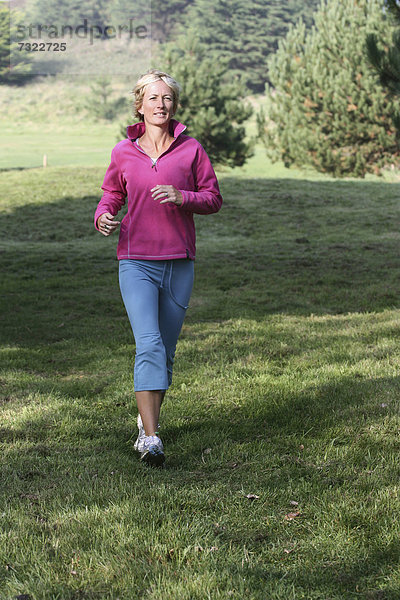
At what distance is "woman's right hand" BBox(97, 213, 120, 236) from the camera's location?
13.2ft

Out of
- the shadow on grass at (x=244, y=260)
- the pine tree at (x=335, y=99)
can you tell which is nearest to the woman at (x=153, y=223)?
the shadow on grass at (x=244, y=260)

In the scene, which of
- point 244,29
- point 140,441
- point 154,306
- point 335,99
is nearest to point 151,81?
point 154,306

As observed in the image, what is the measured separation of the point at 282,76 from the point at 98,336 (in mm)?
33050

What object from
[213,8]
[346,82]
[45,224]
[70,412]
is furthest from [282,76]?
[213,8]

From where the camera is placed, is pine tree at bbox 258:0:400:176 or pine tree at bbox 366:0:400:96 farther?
pine tree at bbox 258:0:400:176

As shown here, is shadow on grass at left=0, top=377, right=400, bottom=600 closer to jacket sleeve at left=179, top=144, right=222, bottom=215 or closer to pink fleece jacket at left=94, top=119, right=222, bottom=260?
pink fleece jacket at left=94, top=119, right=222, bottom=260

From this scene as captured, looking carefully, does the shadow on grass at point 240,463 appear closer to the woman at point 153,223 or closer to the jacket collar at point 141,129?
the woman at point 153,223

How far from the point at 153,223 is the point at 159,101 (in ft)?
2.44

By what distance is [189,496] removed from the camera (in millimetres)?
3578

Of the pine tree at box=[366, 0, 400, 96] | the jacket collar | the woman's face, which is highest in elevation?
the pine tree at box=[366, 0, 400, 96]

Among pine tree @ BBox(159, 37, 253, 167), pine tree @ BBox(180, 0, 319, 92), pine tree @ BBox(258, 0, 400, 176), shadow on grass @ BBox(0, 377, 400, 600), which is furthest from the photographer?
pine tree @ BBox(180, 0, 319, 92)

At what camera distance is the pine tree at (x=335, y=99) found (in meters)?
33.6

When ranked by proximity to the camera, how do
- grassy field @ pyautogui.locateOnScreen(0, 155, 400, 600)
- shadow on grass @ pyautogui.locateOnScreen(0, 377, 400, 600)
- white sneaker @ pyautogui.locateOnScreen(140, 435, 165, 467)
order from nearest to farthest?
grassy field @ pyautogui.locateOnScreen(0, 155, 400, 600), shadow on grass @ pyautogui.locateOnScreen(0, 377, 400, 600), white sneaker @ pyautogui.locateOnScreen(140, 435, 165, 467)

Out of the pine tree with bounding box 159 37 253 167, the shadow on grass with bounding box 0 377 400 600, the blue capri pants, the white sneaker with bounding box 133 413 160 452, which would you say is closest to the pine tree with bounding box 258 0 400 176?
the pine tree with bounding box 159 37 253 167
